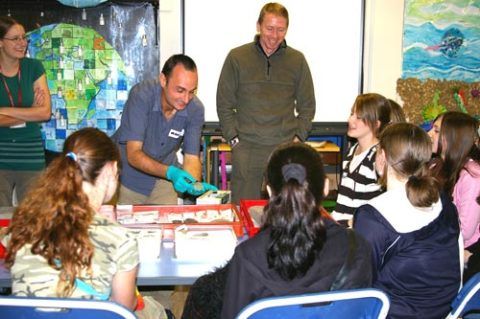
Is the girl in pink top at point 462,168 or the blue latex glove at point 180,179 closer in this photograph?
the girl in pink top at point 462,168

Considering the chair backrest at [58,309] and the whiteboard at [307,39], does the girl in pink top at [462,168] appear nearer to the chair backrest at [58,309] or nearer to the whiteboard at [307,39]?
the chair backrest at [58,309]

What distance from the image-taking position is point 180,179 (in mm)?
2574

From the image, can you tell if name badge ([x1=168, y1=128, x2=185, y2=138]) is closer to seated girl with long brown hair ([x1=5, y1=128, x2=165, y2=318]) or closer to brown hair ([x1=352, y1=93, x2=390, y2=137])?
brown hair ([x1=352, y1=93, x2=390, y2=137])

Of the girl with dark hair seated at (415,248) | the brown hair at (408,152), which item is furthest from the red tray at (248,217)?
the brown hair at (408,152)

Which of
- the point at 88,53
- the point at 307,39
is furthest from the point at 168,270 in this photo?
Answer: the point at 307,39

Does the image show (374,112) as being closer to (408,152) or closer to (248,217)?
(408,152)

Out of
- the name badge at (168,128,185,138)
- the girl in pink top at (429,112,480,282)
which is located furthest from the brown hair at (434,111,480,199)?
the name badge at (168,128,185,138)

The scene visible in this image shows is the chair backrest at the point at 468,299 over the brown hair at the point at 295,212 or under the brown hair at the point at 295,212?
under

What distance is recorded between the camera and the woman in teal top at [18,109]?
2.94 m

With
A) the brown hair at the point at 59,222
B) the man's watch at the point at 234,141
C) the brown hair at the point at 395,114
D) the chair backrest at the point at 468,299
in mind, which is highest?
the brown hair at the point at 395,114

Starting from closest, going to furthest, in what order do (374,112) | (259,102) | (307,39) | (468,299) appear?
(468,299) → (374,112) → (259,102) → (307,39)

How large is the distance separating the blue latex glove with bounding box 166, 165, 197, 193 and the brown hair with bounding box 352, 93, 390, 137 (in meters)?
0.94

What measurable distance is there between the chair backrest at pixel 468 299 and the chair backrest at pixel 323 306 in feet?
1.30

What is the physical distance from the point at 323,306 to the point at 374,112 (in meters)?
1.60
